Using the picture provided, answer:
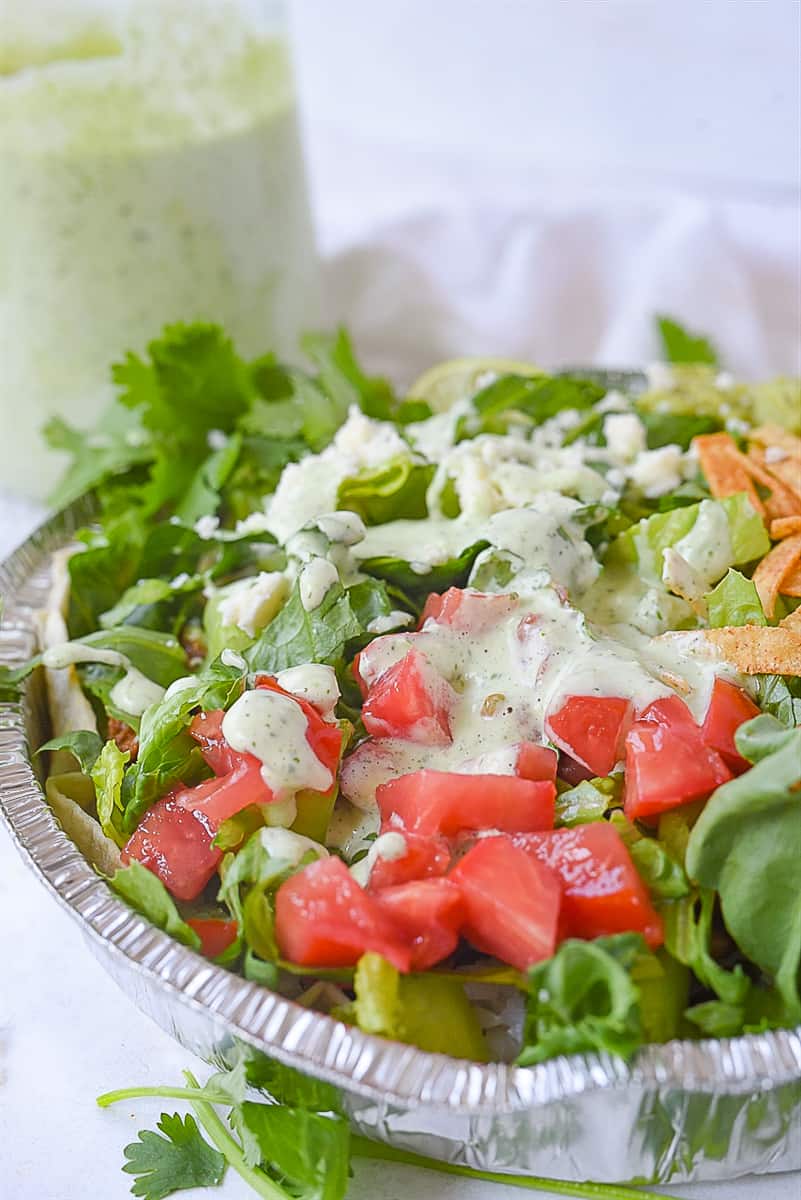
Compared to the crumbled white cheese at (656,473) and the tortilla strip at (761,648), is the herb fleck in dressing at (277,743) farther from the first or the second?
the crumbled white cheese at (656,473)

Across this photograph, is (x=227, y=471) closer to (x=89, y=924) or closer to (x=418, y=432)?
(x=418, y=432)

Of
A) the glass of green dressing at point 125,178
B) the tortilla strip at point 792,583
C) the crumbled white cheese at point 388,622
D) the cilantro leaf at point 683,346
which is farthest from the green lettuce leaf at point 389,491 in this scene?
the cilantro leaf at point 683,346

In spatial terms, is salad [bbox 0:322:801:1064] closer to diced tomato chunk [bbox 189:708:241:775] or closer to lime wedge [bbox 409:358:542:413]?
diced tomato chunk [bbox 189:708:241:775]

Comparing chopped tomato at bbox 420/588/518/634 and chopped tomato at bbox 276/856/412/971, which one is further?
chopped tomato at bbox 420/588/518/634

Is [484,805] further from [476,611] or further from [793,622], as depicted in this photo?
[793,622]

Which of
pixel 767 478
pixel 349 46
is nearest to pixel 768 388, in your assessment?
pixel 767 478

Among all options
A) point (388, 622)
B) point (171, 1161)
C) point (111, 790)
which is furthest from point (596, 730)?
point (171, 1161)

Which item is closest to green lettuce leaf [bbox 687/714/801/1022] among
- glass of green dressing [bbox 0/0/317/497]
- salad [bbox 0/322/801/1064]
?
salad [bbox 0/322/801/1064]
